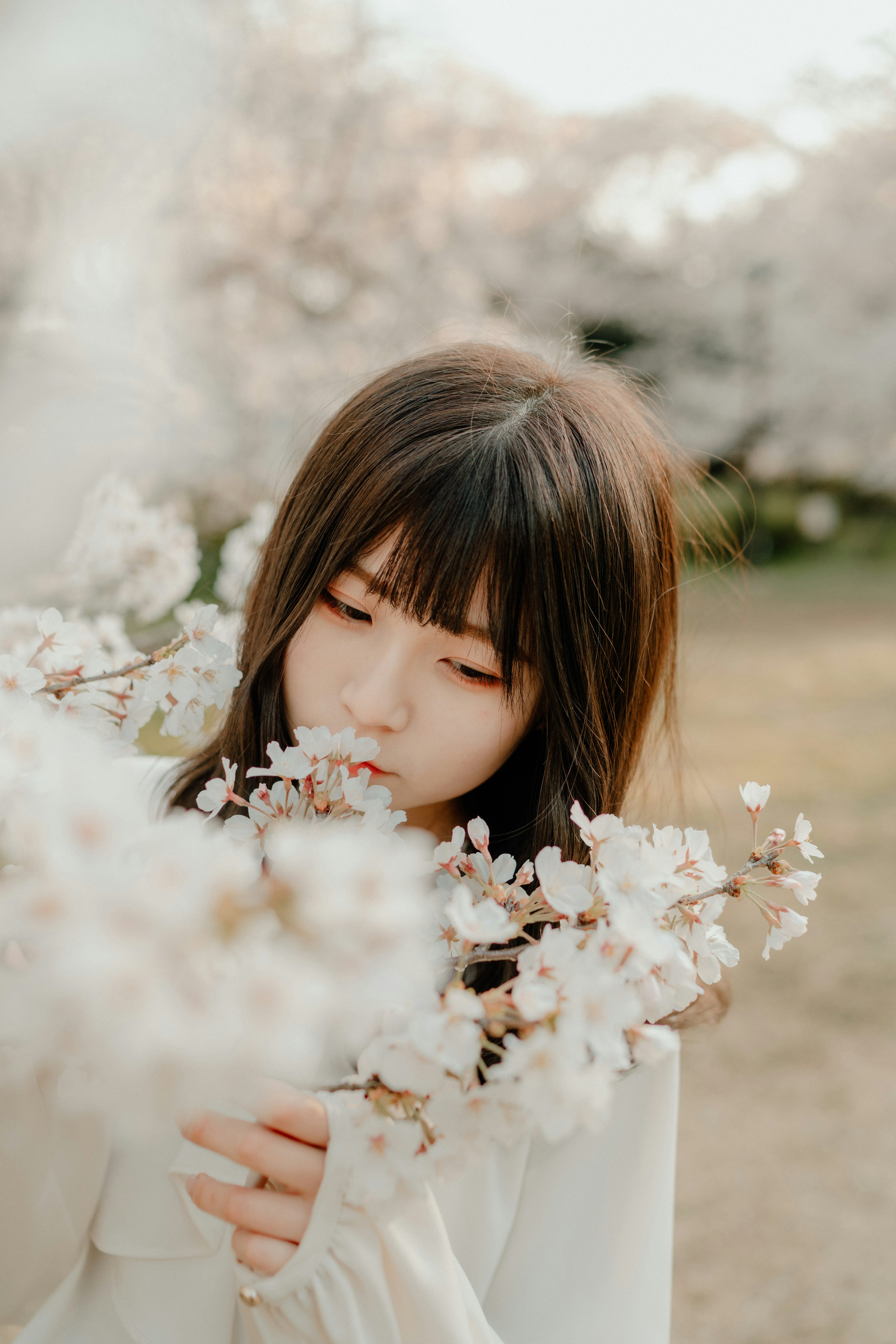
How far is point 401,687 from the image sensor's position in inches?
28.9

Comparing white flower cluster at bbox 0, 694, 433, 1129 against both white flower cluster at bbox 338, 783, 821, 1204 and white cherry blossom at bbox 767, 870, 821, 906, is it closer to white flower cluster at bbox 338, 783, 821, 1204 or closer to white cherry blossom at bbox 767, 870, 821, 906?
white flower cluster at bbox 338, 783, 821, 1204

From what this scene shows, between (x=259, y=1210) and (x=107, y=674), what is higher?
(x=107, y=674)

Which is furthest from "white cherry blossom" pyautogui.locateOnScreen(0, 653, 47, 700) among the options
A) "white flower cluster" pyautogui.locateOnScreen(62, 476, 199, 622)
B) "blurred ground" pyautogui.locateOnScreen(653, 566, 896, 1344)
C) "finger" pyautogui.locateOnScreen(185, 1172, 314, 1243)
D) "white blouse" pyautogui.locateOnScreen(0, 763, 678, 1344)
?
"blurred ground" pyautogui.locateOnScreen(653, 566, 896, 1344)

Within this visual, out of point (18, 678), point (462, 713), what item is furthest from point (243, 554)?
point (18, 678)

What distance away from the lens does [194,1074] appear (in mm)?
263

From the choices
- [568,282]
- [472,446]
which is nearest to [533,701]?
[472,446]

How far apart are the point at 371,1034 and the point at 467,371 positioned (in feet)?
2.09

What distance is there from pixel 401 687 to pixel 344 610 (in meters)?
0.11

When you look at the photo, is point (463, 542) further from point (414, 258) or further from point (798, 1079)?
point (414, 258)

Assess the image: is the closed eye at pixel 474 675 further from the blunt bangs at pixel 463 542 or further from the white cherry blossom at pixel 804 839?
the white cherry blossom at pixel 804 839

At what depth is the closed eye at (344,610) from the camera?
2.60 feet

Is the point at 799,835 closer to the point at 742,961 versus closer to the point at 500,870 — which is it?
the point at 500,870

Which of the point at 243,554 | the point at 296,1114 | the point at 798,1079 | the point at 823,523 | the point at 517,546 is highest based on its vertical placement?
the point at 517,546

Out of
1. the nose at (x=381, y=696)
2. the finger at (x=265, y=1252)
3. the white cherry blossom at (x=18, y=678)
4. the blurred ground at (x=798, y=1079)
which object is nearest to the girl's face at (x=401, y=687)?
the nose at (x=381, y=696)
